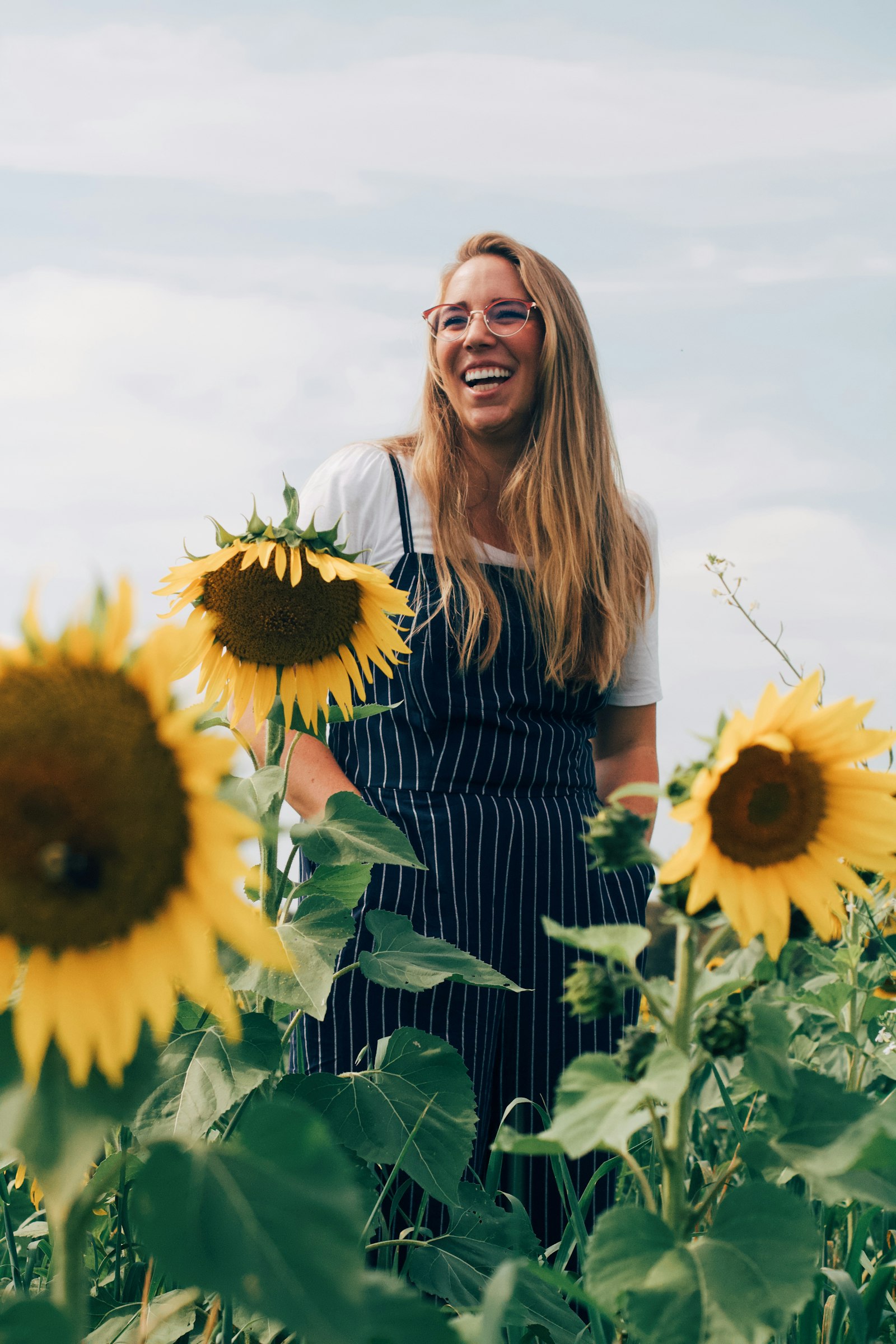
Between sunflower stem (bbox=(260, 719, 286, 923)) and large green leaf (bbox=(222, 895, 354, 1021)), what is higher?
sunflower stem (bbox=(260, 719, 286, 923))

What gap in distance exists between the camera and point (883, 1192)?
661mm

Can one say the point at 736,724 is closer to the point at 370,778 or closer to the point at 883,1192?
the point at 883,1192

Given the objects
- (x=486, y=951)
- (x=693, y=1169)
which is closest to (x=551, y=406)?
(x=486, y=951)

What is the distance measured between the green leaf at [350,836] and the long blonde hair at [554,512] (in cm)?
85

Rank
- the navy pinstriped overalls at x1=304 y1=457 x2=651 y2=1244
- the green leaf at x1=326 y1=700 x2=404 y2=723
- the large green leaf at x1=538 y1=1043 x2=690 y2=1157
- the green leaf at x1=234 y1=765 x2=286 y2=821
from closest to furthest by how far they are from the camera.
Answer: the large green leaf at x1=538 y1=1043 x2=690 y2=1157 → the green leaf at x1=234 y1=765 x2=286 y2=821 → the green leaf at x1=326 y1=700 x2=404 y2=723 → the navy pinstriped overalls at x1=304 y1=457 x2=651 y2=1244

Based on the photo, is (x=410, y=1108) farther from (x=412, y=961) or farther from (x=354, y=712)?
(x=354, y=712)

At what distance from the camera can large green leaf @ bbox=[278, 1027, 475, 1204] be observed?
41.4 inches

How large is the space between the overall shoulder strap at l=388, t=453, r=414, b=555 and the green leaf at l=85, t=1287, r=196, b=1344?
133 centimetres

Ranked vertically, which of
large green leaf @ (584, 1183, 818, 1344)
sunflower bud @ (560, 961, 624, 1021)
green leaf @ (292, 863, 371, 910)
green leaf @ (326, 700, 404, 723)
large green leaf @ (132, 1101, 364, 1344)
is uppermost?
green leaf @ (326, 700, 404, 723)

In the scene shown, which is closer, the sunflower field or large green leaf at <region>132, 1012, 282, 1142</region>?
the sunflower field

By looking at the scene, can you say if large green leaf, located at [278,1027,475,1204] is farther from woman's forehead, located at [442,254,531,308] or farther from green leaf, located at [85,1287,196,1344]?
→ woman's forehead, located at [442,254,531,308]

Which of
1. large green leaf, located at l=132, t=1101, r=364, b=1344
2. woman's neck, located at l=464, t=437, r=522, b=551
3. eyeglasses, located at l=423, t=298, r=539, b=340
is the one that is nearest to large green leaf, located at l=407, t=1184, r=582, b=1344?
large green leaf, located at l=132, t=1101, r=364, b=1344

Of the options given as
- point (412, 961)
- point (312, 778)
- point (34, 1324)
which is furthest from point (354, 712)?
point (34, 1324)

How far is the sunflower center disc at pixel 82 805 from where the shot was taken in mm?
551
